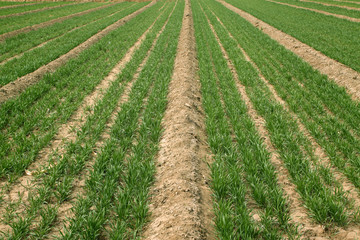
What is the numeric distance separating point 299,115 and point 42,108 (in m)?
7.16

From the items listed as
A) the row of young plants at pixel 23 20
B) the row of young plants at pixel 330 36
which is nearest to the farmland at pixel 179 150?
the row of young plants at pixel 330 36

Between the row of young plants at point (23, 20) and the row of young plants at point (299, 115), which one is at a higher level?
the row of young plants at point (23, 20)

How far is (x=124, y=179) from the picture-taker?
12.1ft

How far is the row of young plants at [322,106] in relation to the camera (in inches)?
168

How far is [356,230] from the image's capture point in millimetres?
2812

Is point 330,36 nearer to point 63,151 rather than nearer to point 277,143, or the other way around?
point 277,143

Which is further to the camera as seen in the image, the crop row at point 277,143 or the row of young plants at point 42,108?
the row of young plants at point 42,108

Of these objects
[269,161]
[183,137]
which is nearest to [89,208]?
[183,137]

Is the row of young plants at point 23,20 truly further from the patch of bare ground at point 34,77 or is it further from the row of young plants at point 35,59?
the patch of bare ground at point 34,77

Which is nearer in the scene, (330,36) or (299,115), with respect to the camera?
(299,115)

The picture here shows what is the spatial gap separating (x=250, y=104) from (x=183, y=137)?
3.03 metres

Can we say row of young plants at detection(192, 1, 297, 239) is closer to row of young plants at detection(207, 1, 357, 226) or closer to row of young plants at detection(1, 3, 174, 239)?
row of young plants at detection(207, 1, 357, 226)

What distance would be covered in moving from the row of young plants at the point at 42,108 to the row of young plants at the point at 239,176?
3566 mm

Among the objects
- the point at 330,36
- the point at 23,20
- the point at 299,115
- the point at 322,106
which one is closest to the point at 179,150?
the point at 299,115
